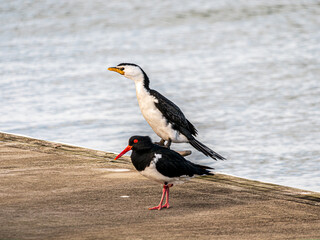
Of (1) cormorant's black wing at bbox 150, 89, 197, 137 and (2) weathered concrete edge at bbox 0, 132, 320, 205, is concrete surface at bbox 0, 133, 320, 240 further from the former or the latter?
(1) cormorant's black wing at bbox 150, 89, 197, 137

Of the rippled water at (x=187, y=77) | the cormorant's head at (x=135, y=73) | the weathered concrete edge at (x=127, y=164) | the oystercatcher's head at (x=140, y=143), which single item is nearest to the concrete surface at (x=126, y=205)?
the weathered concrete edge at (x=127, y=164)

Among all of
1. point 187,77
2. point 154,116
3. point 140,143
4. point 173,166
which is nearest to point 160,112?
point 154,116

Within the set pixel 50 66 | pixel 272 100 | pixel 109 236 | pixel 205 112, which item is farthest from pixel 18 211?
pixel 50 66

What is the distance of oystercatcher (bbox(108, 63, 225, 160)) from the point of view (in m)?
9.73

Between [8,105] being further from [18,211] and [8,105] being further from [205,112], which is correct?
[18,211]

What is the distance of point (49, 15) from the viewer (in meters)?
32.9

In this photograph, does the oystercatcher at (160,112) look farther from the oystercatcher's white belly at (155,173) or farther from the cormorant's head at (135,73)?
the oystercatcher's white belly at (155,173)

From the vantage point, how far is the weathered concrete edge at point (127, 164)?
29.2 feet

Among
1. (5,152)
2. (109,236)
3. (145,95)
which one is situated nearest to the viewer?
(109,236)

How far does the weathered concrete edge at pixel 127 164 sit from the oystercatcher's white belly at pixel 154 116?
682 millimetres

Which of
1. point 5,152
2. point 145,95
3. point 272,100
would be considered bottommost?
point 272,100

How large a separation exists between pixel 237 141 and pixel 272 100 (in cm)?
362

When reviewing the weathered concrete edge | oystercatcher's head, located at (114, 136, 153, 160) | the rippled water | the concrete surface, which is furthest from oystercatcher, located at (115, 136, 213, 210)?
the rippled water

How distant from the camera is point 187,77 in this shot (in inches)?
785
